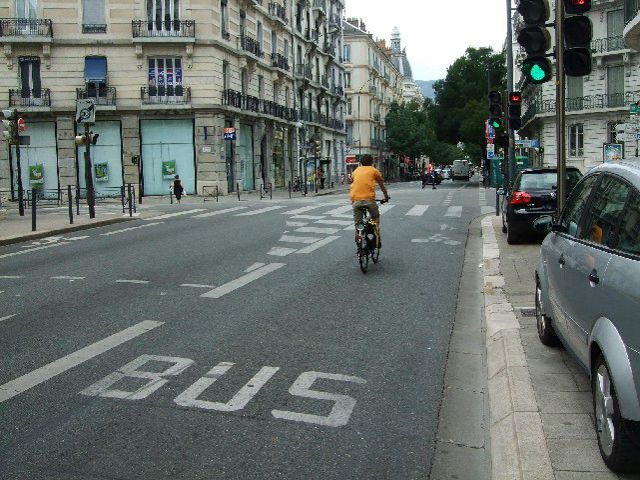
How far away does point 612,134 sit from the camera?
47250mm

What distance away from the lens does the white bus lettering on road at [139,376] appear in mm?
4984

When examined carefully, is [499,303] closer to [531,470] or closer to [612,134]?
[531,470]

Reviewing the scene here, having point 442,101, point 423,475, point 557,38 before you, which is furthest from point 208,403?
point 442,101

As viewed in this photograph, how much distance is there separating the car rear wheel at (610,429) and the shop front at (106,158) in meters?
37.4

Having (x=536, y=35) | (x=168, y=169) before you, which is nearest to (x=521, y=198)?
(x=536, y=35)

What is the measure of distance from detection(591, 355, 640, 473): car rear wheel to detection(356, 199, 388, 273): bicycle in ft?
22.6

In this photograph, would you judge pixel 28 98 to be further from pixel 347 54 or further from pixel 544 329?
pixel 347 54

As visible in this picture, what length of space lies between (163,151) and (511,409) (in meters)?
37.0

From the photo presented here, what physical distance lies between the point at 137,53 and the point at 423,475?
38.1m

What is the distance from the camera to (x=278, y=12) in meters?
50.8

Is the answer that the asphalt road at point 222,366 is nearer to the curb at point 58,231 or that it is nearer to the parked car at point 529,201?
the parked car at point 529,201

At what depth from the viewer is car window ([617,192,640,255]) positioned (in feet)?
11.4

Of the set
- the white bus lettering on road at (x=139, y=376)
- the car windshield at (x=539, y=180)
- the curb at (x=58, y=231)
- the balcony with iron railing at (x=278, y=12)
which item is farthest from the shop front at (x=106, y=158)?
the white bus lettering on road at (x=139, y=376)

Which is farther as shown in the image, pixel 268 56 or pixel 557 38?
pixel 268 56
